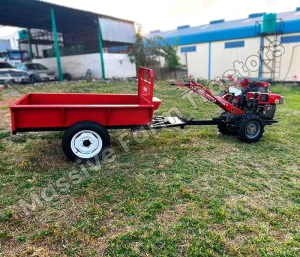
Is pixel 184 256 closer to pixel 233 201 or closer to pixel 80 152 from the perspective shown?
pixel 233 201

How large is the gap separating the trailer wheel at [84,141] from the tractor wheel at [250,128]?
8.61 feet

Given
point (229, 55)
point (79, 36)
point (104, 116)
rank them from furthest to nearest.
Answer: point (79, 36) < point (229, 55) < point (104, 116)

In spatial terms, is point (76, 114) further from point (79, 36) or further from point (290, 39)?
point (79, 36)

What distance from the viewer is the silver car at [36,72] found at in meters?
17.7

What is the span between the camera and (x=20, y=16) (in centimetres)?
1873

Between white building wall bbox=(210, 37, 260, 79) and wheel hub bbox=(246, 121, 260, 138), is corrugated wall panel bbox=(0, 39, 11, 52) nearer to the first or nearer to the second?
white building wall bbox=(210, 37, 260, 79)

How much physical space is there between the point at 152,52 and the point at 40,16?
8.42m

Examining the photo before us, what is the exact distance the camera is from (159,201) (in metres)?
3.16

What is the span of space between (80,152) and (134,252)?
7.13ft

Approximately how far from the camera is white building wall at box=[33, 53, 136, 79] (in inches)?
805

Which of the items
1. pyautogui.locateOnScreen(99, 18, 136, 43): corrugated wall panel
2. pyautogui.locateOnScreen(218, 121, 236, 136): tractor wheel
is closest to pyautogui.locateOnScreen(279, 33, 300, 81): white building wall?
pyautogui.locateOnScreen(99, 18, 136, 43): corrugated wall panel

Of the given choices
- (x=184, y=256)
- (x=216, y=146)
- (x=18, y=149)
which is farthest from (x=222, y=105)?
(x=18, y=149)

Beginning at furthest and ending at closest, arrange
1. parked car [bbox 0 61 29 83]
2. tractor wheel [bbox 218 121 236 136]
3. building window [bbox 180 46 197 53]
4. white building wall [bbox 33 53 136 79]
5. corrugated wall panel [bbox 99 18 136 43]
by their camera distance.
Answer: building window [bbox 180 46 197 53]
white building wall [bbox 33 53 136 79]
corrugated wall panel [bbox 99 18 136 43]
parked car [bbox 0 61 29 83]
tractor wheel [bbox 218 121 236 136]

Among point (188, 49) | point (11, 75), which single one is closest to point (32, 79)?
point (11, 75)
